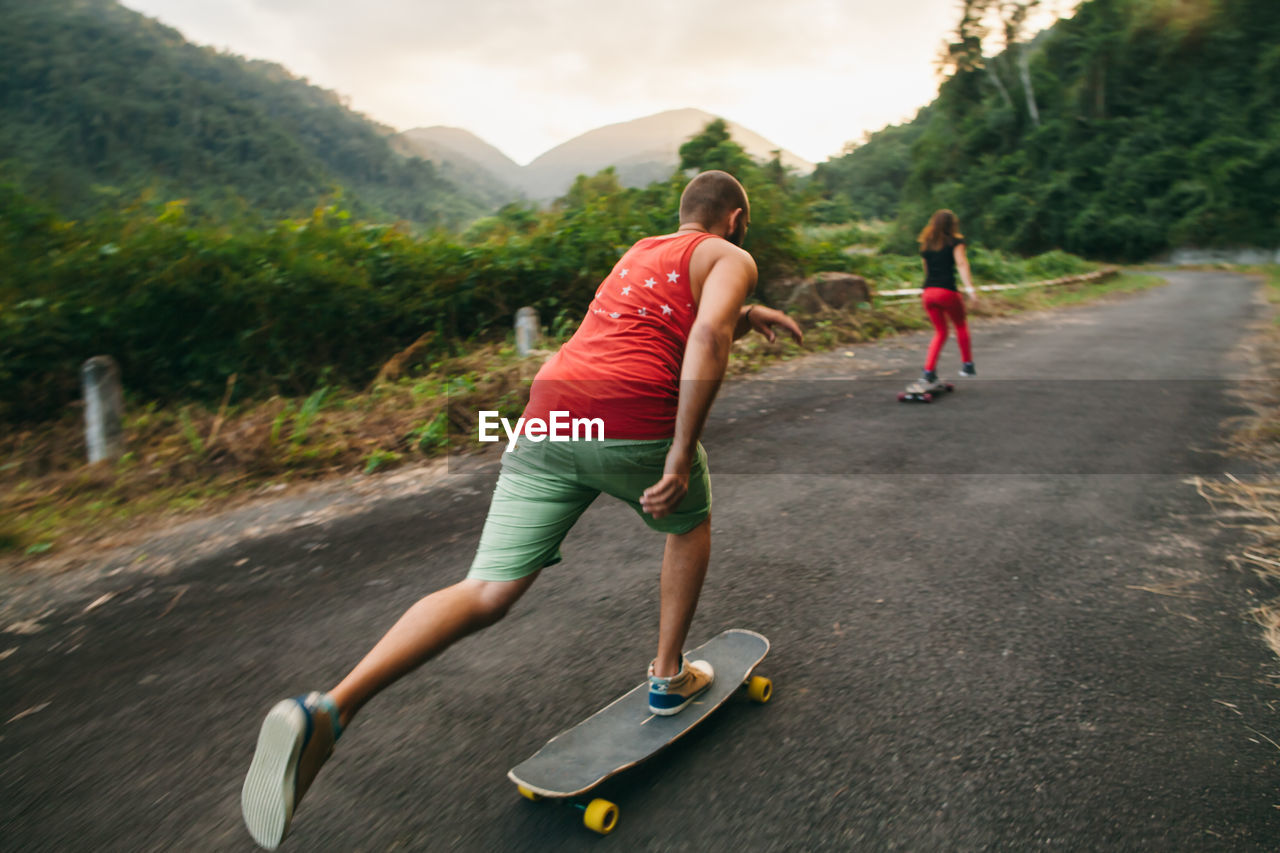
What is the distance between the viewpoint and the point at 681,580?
243cm

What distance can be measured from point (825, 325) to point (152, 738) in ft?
35.3

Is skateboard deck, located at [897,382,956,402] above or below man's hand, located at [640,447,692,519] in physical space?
below

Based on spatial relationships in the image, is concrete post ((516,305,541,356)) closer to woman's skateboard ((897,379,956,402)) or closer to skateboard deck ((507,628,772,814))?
woman's skateboard ((897,379,956,402))

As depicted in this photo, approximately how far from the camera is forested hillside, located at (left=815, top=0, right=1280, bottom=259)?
46.9m

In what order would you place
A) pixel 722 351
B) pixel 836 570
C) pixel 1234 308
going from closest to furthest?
1. pixel 722 351
2. pixel 836 570
3. pixel 1234 308

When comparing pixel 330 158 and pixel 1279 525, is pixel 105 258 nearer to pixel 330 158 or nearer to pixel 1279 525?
pixel 1279 525

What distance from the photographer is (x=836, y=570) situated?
3.75 metres

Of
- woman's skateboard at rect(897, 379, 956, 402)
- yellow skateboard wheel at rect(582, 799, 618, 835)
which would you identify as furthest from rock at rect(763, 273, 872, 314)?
yellow skateboard wheel at rect(582, 799, 618, 835)

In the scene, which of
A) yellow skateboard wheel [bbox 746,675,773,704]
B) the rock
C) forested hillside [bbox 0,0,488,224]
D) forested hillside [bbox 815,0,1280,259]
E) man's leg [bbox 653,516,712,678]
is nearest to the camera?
man's leg [bbox 653,516,712,678]

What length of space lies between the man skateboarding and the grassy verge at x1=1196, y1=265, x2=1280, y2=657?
7.91 feet

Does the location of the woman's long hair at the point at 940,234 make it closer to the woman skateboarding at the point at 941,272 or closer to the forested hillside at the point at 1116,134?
the woman skateboarding at the point at 941,272

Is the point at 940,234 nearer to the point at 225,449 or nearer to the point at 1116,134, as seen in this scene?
the point at 225,449

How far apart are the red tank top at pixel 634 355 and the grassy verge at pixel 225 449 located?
399 centimetres

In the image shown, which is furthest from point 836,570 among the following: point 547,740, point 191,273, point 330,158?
point 330,158
